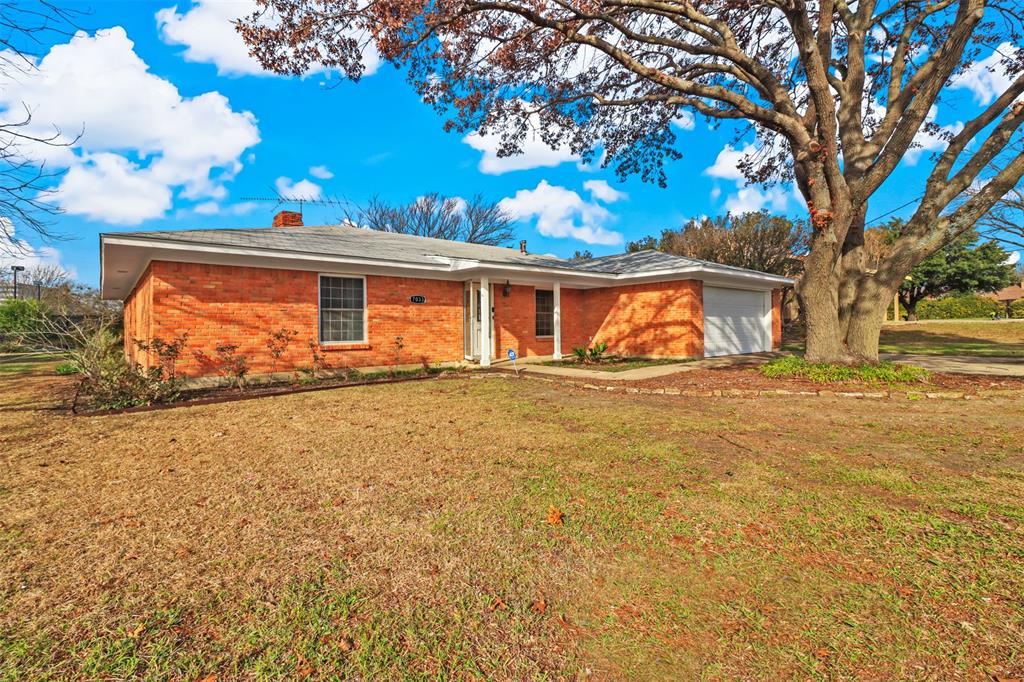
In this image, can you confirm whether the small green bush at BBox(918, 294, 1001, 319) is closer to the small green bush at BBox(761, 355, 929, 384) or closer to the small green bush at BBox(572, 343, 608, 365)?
the small green bush at BBox(761, 355, 929, 384)

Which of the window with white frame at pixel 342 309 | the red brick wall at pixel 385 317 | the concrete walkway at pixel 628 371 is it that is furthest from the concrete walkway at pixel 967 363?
the window with white frame at pixel 342 309

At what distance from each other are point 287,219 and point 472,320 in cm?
776

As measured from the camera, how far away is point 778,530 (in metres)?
2.85

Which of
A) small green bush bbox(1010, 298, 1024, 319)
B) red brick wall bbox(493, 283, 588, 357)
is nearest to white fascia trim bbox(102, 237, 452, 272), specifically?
red brick wall bbox(493, 283, 588, 357)

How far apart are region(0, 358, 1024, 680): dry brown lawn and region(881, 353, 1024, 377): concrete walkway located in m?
6.05

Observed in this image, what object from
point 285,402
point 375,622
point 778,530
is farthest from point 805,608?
point 285,402

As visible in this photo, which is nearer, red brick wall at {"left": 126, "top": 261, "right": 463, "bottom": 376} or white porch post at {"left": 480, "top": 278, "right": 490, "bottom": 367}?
red brick wall at {"left": 126, "top": 261, "right": 463, "bottom": 376}

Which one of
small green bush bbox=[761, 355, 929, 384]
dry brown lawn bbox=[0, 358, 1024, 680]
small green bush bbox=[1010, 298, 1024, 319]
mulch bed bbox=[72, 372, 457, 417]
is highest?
small green bush bbox=[1010, 298, 1024, 319]

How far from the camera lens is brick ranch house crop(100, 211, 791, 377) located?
9172mm

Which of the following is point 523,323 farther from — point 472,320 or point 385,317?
point 385,317

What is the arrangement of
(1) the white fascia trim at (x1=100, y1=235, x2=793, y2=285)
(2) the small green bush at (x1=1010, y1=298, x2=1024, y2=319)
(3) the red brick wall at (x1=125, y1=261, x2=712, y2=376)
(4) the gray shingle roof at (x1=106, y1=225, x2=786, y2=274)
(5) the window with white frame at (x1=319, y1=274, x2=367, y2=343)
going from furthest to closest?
(2) the small green bush at (x1=1010, y1=298, x2=1024, y2=319) < (5) the window with white frame at (x1=319, y1=274, x2=367, y2=343) < (4) the gray shingle roof at (x1=106, y1=225, x2=786, y2=274) < (3) the red brick wall at (x1=125, y1=261, x2=712, y2=376) < (1) the white fascia trim at (x1=100, y1=235, x2=793, y2=285)

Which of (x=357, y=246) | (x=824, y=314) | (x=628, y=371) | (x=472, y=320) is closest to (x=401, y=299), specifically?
(x=357, y=246)

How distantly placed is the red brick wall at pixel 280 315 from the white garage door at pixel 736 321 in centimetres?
813

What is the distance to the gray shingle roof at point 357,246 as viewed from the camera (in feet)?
30.5
